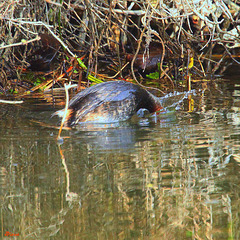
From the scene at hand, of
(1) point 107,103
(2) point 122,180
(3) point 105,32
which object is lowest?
(2) point 122,180

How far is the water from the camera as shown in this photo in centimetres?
223

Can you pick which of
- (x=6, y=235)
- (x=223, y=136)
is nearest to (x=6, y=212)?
(x=6, y=235)

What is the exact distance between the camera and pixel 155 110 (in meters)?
5.14

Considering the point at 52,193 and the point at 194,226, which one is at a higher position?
the point at 52,193

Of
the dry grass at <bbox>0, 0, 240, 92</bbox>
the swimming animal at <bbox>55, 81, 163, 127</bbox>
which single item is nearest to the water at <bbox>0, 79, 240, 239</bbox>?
the swimming animal at <bbox>55, 81, 163, 127</bbox>

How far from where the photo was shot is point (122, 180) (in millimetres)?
2795

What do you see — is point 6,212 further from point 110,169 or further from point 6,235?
point 110,169

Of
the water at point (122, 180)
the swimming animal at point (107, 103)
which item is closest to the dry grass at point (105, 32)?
the swimming animal at point (107, 103)

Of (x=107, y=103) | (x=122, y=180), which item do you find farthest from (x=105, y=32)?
(x=122, y=180)

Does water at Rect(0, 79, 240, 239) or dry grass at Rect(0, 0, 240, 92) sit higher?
dry grass at Rect(0, 0, 240, 92)

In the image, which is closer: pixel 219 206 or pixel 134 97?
pixel 219 206

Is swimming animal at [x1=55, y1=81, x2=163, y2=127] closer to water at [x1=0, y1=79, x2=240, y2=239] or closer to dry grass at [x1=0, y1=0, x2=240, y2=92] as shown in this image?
water at [x1=0, y1=79, x2=240, y2=239]

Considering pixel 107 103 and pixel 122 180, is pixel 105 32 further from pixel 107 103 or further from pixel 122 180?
pixel 122 180

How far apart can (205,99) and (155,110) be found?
0.86 metres
